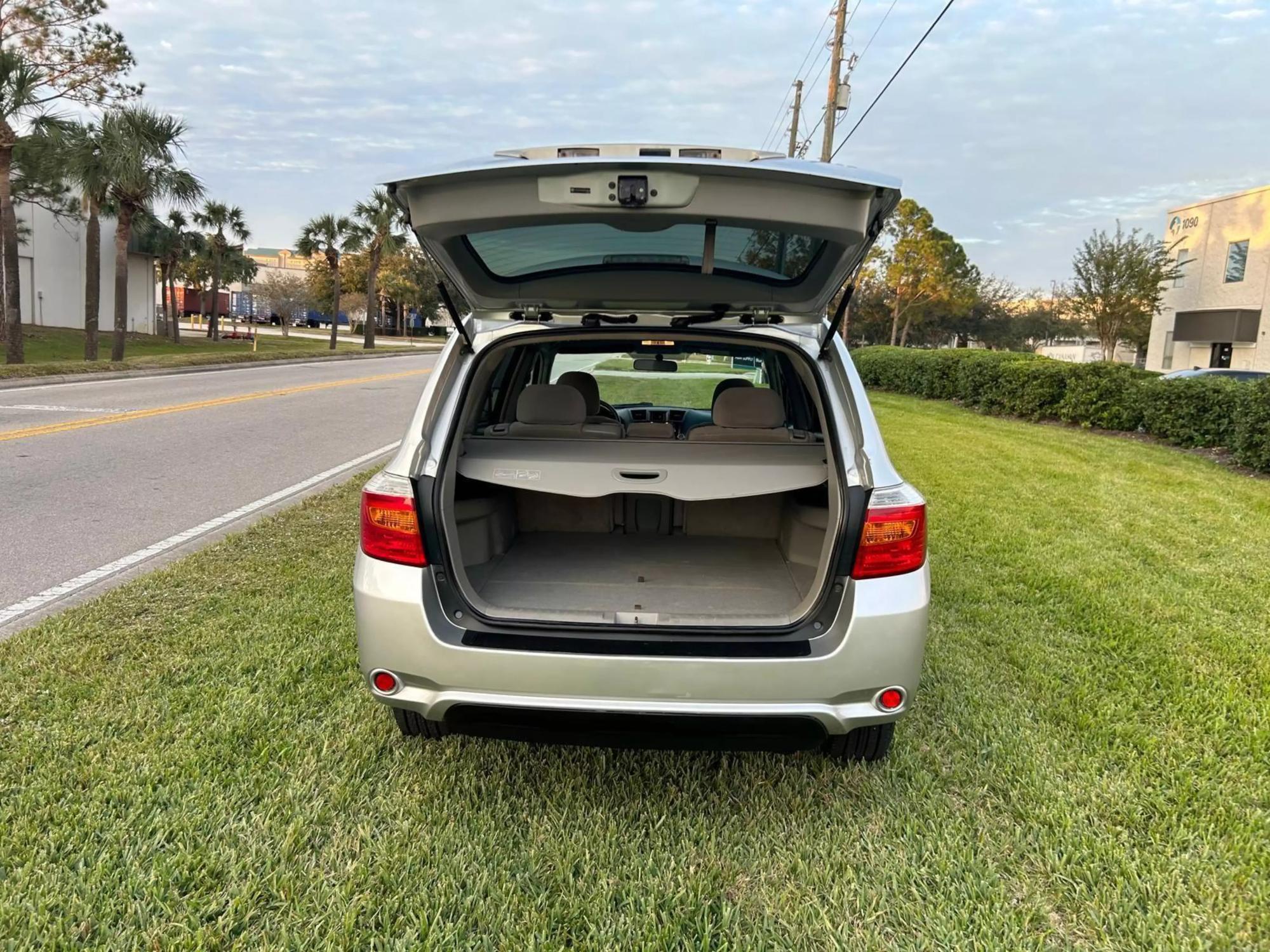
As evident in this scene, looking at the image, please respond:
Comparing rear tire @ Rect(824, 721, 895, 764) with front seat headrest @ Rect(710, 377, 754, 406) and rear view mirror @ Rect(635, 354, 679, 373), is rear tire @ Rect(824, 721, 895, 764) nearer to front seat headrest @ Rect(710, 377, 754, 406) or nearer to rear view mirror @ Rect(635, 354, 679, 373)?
front seat headrest @ Rect(710, 377, 754, 406)

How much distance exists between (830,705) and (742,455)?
124 centimetres

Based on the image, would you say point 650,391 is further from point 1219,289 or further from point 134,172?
point 1219,289

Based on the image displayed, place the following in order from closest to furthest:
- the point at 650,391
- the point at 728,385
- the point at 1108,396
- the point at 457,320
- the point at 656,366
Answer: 1. the point at 457,320
2. the point at 728,385
3. the point at 656,366
4. the point at 650,391
5. the point at 1108,396

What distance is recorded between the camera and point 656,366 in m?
5.22

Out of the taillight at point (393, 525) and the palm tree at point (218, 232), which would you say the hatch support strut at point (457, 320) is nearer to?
the taillight at point (393, 525)

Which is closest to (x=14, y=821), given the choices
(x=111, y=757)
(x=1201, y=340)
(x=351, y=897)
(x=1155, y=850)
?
(x=111, y=757)

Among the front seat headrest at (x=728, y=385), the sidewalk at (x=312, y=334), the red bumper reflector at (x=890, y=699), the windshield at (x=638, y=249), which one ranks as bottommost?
the red bumper reflector at (x=890, y=699)

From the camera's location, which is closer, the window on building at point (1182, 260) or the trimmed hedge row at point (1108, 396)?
the trimmed hedge row at point (1108, 396)

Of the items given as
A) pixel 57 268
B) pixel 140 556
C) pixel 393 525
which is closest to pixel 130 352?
pixel 57 268

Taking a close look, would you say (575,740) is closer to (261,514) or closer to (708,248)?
(708,248)

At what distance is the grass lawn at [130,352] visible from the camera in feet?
63.2

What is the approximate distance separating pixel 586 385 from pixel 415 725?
237cm

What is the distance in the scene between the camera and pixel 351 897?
222 centimetres

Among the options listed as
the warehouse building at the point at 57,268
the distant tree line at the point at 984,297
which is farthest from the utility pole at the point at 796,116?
the warehouse building at the point at 57,268
